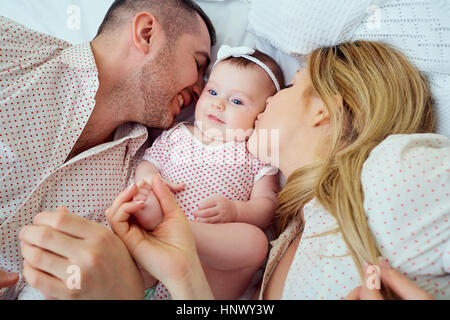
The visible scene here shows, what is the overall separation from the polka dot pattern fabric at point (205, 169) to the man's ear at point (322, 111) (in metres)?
0.25

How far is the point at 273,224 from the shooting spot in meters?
1.28

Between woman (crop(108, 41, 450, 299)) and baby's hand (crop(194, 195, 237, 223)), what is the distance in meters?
0.18

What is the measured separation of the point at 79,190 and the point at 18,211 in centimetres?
18

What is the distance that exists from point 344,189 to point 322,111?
33 centimetres

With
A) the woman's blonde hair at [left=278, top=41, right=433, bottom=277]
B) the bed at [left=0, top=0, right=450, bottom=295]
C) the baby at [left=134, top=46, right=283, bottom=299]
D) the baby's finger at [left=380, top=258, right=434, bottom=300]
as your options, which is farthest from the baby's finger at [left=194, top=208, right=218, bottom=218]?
the bed at [left=0, top=0, right=450, bottom=295]

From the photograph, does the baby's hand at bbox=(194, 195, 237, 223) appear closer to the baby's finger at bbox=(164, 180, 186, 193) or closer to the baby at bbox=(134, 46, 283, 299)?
the baby at bbox=(134, 46, 283, 299)

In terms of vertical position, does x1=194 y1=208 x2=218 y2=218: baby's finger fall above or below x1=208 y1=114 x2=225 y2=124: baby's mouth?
below

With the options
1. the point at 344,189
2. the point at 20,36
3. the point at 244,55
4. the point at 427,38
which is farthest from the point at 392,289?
the point at 20,36

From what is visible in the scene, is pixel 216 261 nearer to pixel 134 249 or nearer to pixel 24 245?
pixel 134 249

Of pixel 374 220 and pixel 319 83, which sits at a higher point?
pixel 319 83

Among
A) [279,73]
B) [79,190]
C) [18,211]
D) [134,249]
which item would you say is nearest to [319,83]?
[279,73]

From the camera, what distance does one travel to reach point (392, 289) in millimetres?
712

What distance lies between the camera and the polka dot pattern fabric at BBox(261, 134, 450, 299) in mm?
757

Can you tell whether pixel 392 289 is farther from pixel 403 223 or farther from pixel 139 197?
pixel 139 197
